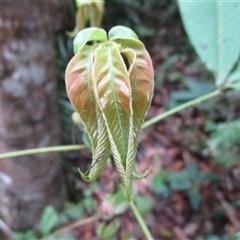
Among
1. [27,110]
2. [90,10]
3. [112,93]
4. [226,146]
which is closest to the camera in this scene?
[112,93]

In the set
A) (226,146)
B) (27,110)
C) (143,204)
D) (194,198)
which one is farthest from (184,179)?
(27,110)

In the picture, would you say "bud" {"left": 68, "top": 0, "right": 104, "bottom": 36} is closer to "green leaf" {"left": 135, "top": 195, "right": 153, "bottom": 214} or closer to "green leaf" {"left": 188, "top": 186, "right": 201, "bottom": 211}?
"green leaf" {"left": 135, "top": 195, "right": 153, "bottom": 214}

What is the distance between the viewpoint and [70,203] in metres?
1.78

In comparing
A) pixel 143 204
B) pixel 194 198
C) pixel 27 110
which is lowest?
pixel 194 198

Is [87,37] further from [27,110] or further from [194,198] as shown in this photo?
[194,198]

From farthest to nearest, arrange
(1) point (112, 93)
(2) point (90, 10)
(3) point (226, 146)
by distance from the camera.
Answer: (3) point (226, 146) → (2) point (90, 10) → (1) point (112, 93)

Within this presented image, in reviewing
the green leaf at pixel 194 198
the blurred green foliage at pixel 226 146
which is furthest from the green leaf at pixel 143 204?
the blurred green foliage at pixel 226 146

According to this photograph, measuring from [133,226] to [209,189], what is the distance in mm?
456

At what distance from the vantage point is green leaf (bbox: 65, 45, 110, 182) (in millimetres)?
369

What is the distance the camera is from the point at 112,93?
0.35 m

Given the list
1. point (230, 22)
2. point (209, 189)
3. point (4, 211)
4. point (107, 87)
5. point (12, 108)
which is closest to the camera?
point (107, 87)

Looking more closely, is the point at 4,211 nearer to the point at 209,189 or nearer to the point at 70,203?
the point at 70,203

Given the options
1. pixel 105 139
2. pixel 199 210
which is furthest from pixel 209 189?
pixel 105 139

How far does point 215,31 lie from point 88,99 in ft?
1.36
